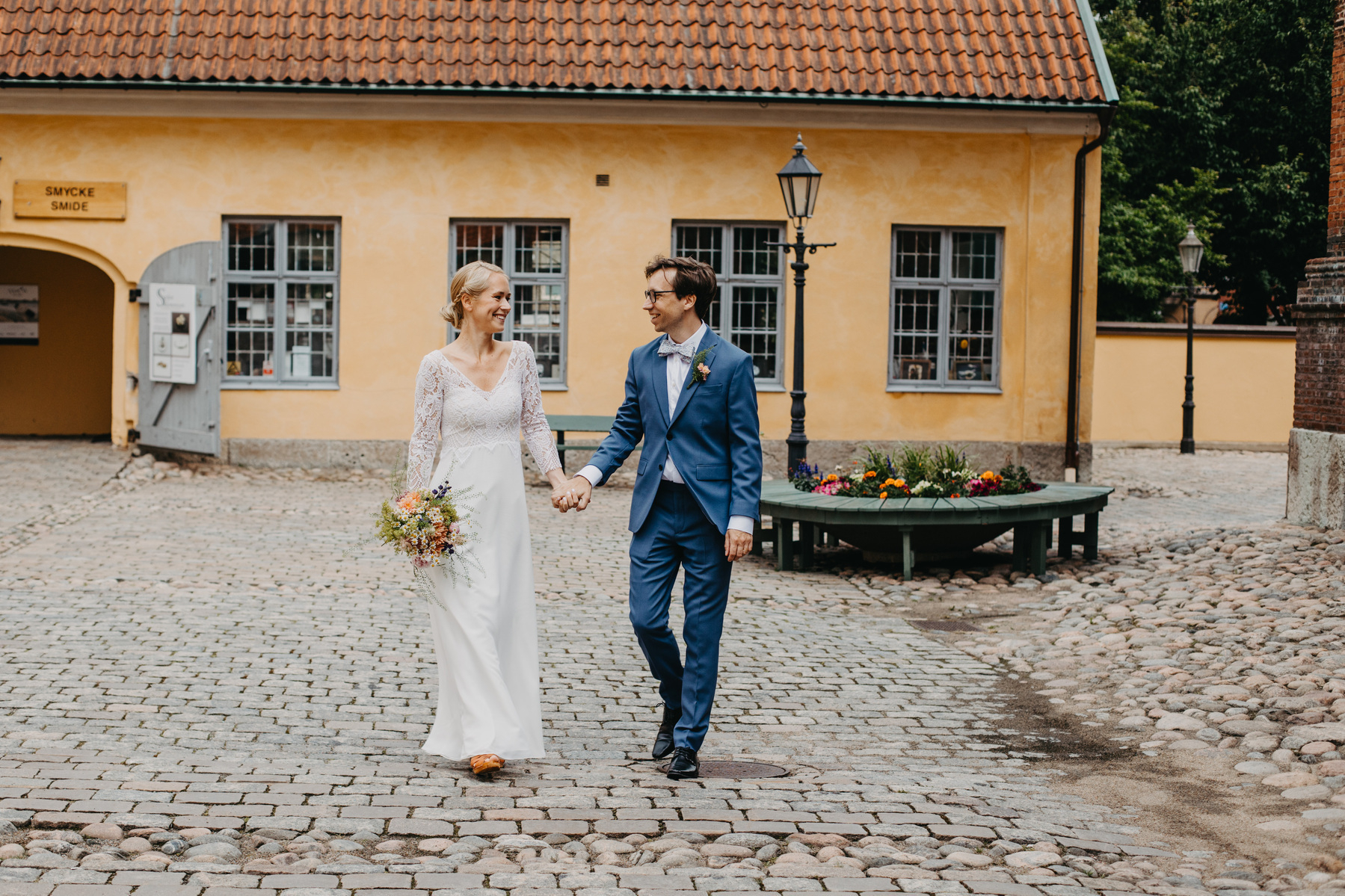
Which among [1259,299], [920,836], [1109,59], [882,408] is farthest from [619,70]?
[1259,299]

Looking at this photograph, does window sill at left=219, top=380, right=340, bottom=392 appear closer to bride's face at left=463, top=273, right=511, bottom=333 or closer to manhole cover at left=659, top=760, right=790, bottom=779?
bride's face at left=463, top=273, right=511, bottom=333

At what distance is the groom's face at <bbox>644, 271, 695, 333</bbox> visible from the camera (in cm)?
541

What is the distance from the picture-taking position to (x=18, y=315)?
19.7 m

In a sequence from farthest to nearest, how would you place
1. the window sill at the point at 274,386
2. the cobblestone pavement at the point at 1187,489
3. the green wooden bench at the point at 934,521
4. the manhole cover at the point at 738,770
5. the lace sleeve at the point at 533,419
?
the window sill at the point at 274,386, the cobblestone pavement at the point at 1187,489, the green wooden bench at the point at 934,521, the lace sleeve at the point at 533,419, the manhole cover at the point at 738,770

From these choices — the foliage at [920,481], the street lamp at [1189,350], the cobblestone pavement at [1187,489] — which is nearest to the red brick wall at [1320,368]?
the cobblestone pavement at [1187,489]

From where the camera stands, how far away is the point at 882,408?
17500 millimetres

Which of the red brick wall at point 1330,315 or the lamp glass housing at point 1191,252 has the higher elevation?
the lamp glass housing at point 1191,252

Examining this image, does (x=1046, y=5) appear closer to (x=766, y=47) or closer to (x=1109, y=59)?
(x=766, y=47)

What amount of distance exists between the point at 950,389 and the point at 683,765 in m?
12.9

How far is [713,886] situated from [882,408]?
13.7 meters

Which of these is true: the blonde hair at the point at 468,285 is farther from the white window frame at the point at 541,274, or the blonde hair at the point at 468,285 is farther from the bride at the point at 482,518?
the white window frame at the point at 541,274

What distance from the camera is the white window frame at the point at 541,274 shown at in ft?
56.3

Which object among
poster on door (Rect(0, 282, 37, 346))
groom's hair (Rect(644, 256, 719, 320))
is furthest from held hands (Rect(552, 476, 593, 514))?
poster on door (Rect(0, 282, 37, 346))

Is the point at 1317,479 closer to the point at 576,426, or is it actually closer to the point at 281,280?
the point at 576,426
